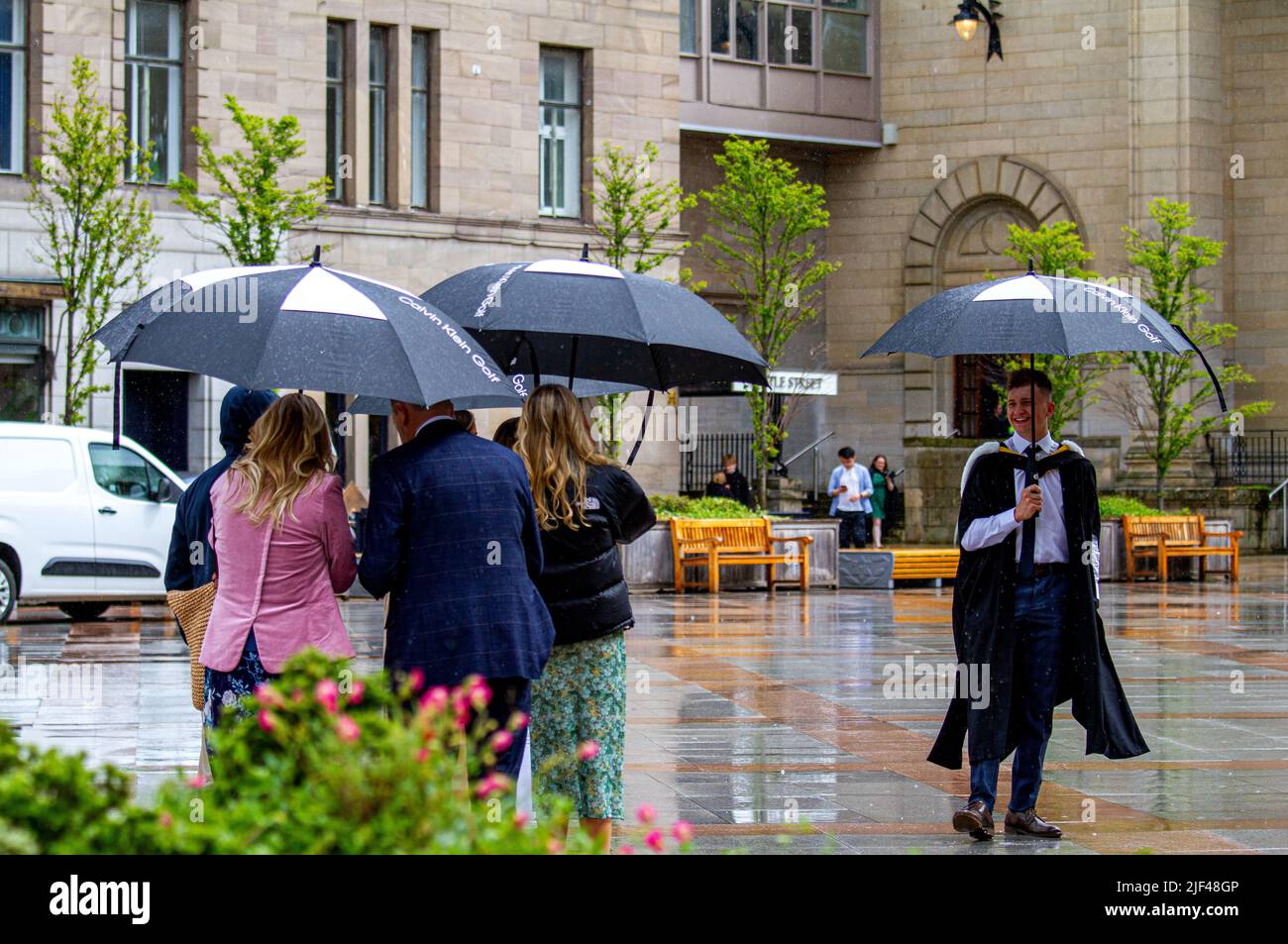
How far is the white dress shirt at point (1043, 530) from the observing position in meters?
7.89

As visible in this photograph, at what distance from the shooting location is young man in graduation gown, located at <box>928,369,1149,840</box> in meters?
7.85

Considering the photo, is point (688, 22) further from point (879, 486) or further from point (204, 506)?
point (204, 506)

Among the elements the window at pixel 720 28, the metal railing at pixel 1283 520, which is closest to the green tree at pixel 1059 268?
the metal railing at pixel 1283 520

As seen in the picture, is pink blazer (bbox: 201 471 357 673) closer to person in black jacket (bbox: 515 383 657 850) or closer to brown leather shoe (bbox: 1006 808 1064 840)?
person in black jacket (bbox: 515 383 657 850)

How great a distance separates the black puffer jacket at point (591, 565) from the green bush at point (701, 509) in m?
17.8

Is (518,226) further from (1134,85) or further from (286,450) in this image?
(286,450)

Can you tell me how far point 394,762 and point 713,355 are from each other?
18.0 ft

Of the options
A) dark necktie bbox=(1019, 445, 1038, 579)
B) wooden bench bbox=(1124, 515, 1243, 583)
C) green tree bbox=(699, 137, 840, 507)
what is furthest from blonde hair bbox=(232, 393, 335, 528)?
wooden bench bbox=(1124, 515, 1243, 583)

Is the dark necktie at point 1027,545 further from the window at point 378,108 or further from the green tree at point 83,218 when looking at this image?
the window at point 378,108

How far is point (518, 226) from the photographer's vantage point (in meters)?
31.0

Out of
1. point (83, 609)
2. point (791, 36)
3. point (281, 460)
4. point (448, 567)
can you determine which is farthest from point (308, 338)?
point (791, 36)

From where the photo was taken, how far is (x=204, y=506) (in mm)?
6488

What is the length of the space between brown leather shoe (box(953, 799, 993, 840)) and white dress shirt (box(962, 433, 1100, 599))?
105 centimetres
